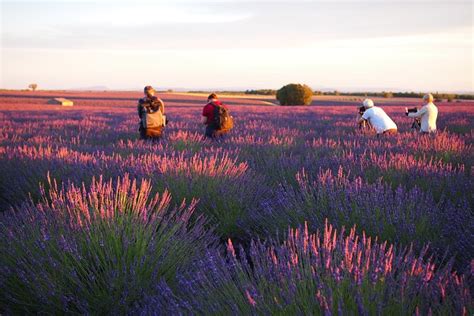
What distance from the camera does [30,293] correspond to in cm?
237

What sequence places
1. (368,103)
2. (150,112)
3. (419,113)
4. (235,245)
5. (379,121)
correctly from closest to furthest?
(235,245)
(150,112)
(379,121)
(419,113)
(368,103)

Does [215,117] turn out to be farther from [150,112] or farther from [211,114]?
[150,112]

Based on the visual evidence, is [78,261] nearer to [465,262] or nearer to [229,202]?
[229,202]

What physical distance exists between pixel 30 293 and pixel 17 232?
1.48ft

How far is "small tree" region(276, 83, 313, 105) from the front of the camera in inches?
1654

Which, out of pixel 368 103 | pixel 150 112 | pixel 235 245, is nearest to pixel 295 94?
pixel 368 103

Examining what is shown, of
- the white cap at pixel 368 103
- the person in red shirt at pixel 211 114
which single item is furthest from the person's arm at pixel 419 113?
the person in red shirt at pixel 211 114

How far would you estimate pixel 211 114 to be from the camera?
823cm

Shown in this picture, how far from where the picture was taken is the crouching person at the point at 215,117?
810 cm

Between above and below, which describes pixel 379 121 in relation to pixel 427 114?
below

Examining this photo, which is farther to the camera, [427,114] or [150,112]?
[427,114]

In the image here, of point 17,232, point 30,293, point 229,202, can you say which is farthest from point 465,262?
point 17,232

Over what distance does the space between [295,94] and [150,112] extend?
117ft

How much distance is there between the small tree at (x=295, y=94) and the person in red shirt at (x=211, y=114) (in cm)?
3449
